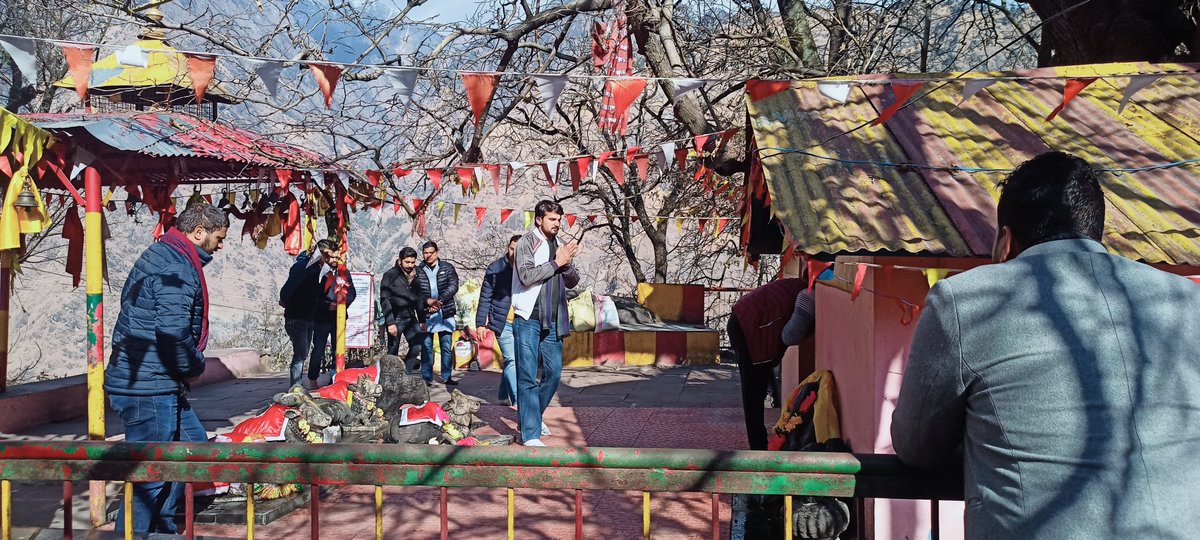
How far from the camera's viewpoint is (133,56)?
4.33m

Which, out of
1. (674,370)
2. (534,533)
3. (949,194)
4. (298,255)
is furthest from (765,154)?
(674,370)

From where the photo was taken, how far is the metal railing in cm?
213

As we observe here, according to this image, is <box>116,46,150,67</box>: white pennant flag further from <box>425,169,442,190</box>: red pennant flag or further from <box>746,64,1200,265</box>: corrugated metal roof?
<box>425,169,442,190</box>: red pennant flag

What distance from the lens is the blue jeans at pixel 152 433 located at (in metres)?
4.21

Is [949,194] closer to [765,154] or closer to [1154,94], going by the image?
[765,154]

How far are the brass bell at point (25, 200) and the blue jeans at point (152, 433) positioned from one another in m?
1.52

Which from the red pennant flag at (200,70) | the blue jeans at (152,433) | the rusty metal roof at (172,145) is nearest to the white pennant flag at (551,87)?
the red pennant flag at (200,70)

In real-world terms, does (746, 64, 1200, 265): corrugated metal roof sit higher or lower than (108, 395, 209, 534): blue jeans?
higher

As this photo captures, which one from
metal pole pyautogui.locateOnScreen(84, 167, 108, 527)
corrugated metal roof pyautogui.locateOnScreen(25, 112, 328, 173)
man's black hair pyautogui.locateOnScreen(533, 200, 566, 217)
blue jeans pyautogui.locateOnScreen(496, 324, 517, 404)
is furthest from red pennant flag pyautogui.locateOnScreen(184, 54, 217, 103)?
blue jeans pyautogui.locateOnScreen(496, 324, 517, 404)

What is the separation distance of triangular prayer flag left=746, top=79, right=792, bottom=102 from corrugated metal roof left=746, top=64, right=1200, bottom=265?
0.16 metres

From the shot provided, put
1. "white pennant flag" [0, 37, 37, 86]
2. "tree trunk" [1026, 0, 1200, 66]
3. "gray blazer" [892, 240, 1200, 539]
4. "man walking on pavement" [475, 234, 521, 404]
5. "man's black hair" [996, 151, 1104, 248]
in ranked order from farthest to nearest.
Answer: "tree trunk" [1026, 0, 1200, 66], "man walking on pavement" [475, 234, 521, 404], "white pennant flag" [0, 37, 37, 86], "man's black hair" [996, 151, 1104, 248], "gray blazer" [892, 240, 1200, 539]

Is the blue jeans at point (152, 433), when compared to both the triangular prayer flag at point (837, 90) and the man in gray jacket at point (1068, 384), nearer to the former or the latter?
the man in gray jacket at point (1068, 384)

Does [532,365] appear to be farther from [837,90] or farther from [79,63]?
[79,63]

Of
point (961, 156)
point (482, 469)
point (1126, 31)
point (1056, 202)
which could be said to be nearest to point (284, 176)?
point (961, 156)
